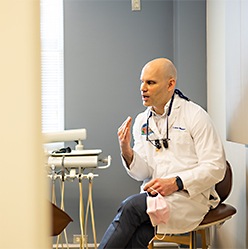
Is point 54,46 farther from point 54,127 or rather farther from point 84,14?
point 54,127

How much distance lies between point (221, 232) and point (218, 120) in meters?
0.79

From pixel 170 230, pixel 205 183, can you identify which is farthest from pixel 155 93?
pixel 170 230

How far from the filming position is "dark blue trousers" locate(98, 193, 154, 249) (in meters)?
2.20

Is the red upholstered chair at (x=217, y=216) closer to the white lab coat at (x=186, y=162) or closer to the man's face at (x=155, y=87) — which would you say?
the white lab coat at (x=186, y=162)

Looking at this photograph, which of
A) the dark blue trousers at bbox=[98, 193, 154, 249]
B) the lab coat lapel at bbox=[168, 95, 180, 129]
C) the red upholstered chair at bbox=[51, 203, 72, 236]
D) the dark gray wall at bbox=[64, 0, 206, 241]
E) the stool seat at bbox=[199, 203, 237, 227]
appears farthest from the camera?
the dark gray wall at bbox=[64, 0, 206, 241]

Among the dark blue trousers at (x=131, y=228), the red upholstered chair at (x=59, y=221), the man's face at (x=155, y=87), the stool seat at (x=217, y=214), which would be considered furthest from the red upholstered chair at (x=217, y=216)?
the red upholstered chair at (x=59, y=221)

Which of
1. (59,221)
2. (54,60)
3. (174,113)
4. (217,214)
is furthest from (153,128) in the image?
(54,60)

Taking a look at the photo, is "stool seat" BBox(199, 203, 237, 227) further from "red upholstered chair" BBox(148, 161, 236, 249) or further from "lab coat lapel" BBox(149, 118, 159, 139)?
"lab coat lapel" BBox(149, 118, 159, 139)

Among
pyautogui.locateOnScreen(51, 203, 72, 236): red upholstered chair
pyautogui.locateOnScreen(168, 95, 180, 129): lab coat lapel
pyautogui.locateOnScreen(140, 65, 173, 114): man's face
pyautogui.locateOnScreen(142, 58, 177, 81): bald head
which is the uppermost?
pyautogui.locateOnScreen(142, 58, 177, 81): bald head

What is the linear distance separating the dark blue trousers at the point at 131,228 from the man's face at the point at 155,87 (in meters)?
0.53

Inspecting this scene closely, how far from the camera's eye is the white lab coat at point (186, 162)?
2277 millimetres

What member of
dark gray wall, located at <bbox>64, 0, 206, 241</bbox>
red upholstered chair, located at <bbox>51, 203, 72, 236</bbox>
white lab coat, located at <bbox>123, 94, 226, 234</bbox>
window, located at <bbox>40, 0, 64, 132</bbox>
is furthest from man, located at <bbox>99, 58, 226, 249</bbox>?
window, located at <bbox>40, 0, 64, 132</bbox>

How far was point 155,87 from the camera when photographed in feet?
8.13

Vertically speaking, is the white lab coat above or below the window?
below
